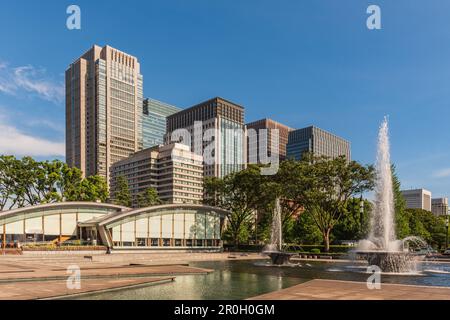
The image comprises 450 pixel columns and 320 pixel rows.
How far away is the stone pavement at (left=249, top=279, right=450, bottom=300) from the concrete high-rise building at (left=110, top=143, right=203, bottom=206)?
141289 mm

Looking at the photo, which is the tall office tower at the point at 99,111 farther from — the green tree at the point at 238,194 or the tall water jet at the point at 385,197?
the tall water jet at the point at 385,197

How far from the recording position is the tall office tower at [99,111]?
186 meters

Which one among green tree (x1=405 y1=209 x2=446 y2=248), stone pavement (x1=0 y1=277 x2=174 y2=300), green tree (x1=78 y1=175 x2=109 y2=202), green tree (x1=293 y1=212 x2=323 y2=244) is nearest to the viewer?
stone pavement (x1=0 y1=277 x2=174 y2=300)

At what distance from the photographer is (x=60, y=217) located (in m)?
56.3

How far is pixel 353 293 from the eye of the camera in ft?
53.2

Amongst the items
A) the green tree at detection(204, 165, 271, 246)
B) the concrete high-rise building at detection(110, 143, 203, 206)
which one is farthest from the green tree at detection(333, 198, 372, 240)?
the concrete high-rise building at detection(110, 143, 203, 206)

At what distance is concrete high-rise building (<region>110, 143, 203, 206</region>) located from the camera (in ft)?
526

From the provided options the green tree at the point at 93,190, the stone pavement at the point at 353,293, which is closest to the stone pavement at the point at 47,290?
the stone pavement at the point at 353,293

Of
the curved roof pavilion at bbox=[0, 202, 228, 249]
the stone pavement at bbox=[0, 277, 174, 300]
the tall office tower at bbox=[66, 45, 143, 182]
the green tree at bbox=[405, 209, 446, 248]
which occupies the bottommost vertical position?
the green tree at bbox=[405, 209, 446, 248]

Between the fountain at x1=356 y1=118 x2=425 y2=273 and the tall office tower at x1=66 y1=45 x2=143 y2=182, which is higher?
the tall office tower at x1=66 y1=45 x2=143 y2=182

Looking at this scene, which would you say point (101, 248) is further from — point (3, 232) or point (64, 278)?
point (64, 278)

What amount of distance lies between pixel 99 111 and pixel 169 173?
51913 millimetres

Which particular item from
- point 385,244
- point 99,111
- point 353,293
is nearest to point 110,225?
point 385,244

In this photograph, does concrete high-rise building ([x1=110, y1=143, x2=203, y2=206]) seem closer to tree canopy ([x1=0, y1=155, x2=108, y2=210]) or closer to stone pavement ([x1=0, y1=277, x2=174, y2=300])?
tree canopy ([x1=0, y1=155, x2=108, y2=210])
